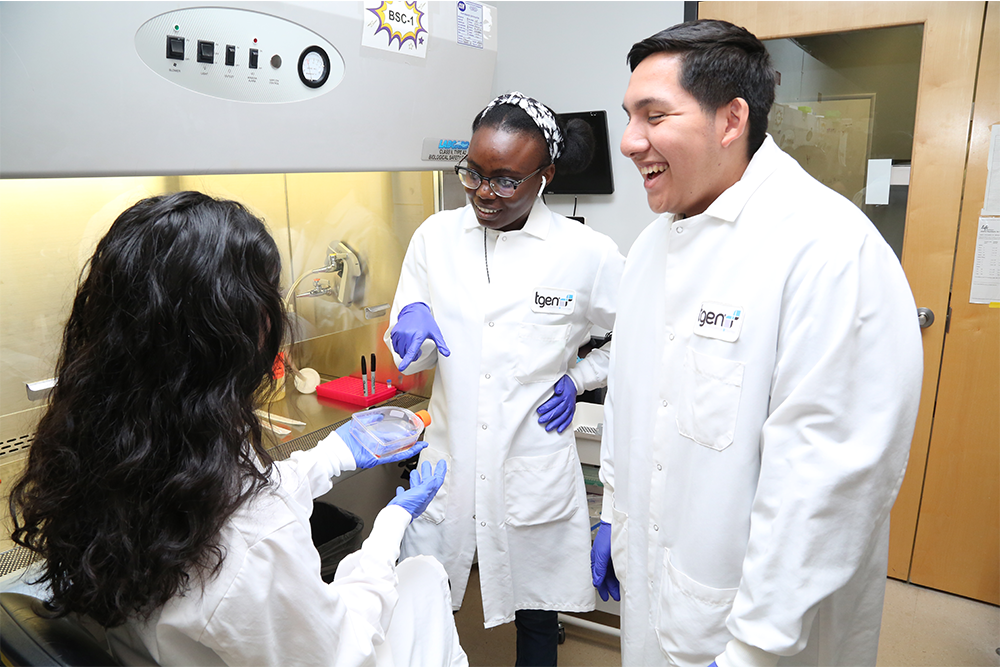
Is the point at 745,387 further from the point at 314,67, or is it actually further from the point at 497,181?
the point at 314,67

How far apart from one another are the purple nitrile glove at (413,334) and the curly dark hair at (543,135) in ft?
1.58

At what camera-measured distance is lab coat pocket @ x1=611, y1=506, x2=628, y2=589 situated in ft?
4.40

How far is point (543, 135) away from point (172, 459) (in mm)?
1121

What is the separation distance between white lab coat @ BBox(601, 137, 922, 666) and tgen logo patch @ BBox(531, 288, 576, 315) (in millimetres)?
323

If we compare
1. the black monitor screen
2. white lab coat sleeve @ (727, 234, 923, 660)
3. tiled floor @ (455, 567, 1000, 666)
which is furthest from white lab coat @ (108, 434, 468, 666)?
the black monitor screen

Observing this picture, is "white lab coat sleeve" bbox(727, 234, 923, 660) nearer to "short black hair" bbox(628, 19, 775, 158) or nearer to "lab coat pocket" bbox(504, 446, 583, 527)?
"short black hair" bbox(628, 19, 775, 158)

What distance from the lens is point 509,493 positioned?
167cm

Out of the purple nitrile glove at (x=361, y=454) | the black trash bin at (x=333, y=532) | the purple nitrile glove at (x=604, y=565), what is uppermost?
the purple nitrile glove at (x=361, y=454)

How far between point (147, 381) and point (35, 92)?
0.63m

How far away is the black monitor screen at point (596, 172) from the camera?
2.63 metres

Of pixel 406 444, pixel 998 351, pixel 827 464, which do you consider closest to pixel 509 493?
pixel 406 444

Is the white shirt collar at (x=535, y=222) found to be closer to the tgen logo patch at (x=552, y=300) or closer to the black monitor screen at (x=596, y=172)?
the tgen logo patch at (x=552, y=300)

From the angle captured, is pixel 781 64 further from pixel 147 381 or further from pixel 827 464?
pixel 147 381

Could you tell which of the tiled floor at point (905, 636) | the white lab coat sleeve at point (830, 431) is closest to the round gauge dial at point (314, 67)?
the white lab coat sleeve at point (830, 431)
